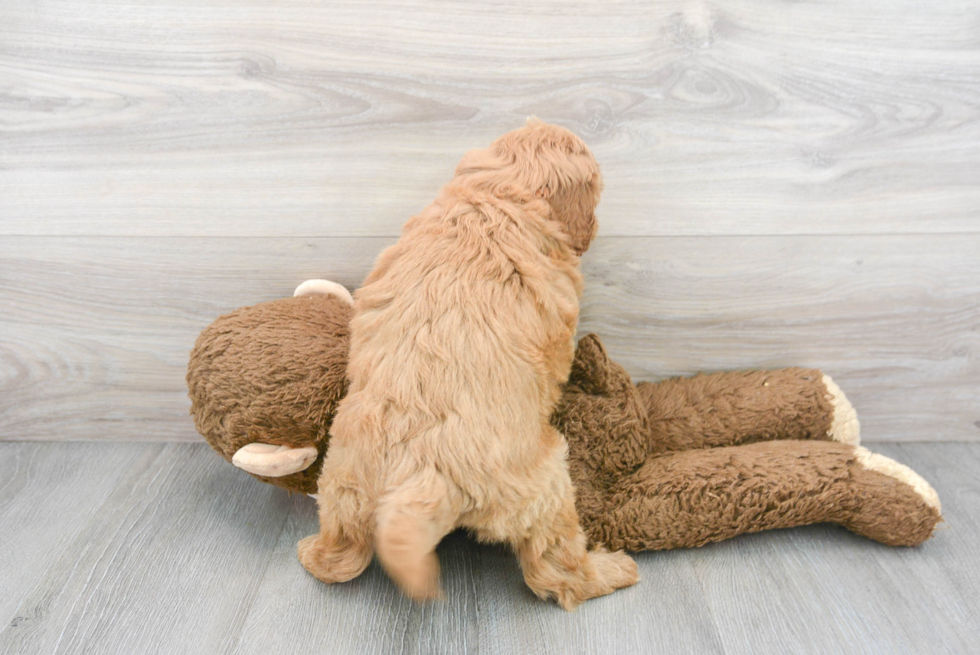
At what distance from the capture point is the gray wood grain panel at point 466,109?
1.06 metres

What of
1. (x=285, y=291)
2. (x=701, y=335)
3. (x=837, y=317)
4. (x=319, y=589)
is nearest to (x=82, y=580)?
(x=319, y=589)

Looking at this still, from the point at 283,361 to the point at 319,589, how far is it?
0.35 m

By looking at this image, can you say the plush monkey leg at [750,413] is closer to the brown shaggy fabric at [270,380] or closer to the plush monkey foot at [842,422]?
the plush monkey foot at [842,422]

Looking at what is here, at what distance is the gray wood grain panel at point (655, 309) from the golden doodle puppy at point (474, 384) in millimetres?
298

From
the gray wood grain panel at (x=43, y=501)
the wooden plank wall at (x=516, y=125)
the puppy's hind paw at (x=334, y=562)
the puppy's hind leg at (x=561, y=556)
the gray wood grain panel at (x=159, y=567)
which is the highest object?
the wooden plank wall at (x=516, y=125)

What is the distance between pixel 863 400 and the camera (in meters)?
1.28

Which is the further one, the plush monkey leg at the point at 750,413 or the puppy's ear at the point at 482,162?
the plush monkey leg at the point at 750,413

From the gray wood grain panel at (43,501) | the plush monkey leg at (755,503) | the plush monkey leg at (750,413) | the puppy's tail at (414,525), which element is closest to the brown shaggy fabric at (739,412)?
the plush monkey leg at (750,413)

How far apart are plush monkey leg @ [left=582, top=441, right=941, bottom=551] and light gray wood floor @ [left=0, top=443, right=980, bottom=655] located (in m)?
0.05

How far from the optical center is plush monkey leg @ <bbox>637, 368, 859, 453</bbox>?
44.5 inches

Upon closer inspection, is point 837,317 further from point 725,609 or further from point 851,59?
point 725,609

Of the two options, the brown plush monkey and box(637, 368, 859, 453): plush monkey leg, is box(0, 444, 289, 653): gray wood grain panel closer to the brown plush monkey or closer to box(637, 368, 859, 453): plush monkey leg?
the brown plush monkey

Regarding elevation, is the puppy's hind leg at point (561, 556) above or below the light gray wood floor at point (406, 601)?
above

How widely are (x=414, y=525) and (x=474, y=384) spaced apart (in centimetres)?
18
